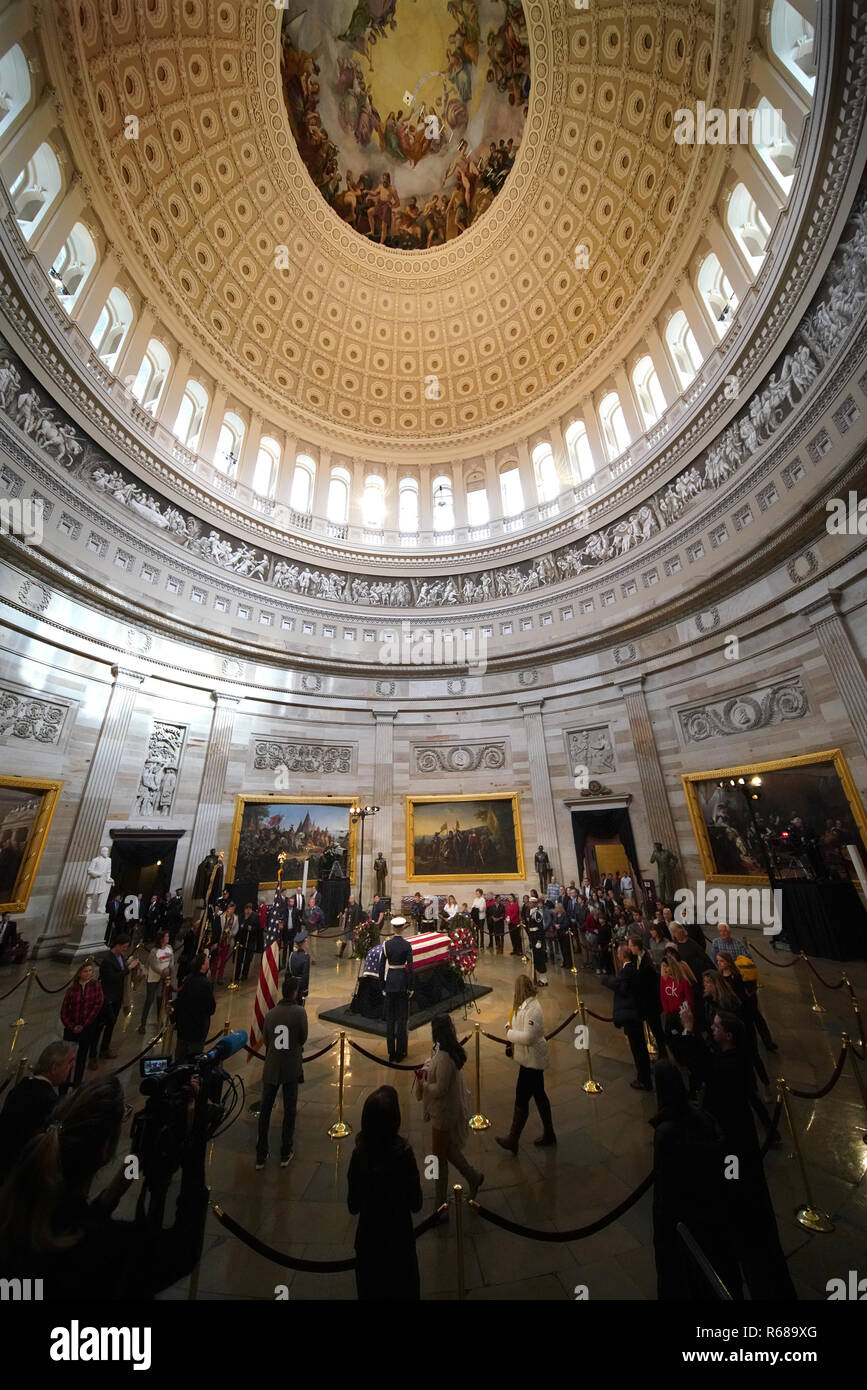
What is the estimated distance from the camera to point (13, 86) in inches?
497

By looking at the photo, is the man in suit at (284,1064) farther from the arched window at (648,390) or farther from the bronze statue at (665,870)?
the arched window at (648,390)

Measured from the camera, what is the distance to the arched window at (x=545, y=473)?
21.4m

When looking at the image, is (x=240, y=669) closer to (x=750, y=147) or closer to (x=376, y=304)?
(x=376, y=304)

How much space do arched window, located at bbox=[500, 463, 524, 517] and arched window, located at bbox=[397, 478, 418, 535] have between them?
4249 mm

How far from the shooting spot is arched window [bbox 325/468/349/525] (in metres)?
22.7

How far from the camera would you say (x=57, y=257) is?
47.4ft

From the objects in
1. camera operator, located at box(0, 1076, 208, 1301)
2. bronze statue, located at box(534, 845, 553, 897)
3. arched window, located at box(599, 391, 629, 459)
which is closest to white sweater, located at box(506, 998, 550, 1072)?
camera operator, located at box(0, 1076, 208, 1301)

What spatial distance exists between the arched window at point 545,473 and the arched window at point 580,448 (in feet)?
2.83

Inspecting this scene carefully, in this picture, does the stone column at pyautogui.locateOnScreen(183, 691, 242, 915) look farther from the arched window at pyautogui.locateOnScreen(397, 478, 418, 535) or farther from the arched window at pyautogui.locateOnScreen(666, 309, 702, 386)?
the arched window at pyautogui.locateOnScreen(666, 309, 702, 386)

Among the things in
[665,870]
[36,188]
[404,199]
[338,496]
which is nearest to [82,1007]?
[665,870]

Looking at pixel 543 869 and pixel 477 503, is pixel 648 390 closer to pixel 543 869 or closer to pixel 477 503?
pixel 477 503

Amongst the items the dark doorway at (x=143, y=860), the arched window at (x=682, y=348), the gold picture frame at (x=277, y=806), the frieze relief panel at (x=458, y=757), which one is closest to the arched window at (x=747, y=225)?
the arched window at (x=682, y=348)
